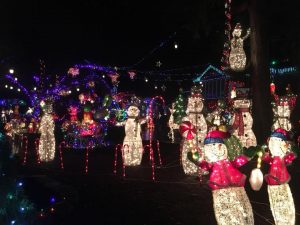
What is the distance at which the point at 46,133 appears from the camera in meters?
13.9

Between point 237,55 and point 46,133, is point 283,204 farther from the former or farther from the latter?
point 46,133

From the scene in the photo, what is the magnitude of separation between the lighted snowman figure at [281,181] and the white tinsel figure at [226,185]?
457mm

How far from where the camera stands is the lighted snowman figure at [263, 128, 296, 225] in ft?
18.2

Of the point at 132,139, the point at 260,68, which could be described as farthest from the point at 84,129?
the point at 260,68

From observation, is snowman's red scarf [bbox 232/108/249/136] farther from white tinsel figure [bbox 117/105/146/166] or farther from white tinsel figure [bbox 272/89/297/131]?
white tinsel figure [bbox 117/105/146/166]

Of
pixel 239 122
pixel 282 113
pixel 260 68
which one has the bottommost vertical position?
pixel 239 122

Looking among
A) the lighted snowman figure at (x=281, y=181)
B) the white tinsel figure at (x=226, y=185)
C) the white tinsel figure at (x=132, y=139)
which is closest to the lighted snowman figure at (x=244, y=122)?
the white tinsel figure at (x=132, y=139)

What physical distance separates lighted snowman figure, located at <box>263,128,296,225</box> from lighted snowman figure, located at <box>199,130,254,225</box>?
0.46 metres

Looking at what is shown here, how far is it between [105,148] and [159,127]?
36.8 ft

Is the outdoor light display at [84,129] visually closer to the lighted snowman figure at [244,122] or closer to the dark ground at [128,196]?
the dark ground at [128,196]

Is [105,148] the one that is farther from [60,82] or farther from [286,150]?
[286,150]

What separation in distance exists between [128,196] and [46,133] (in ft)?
19.2

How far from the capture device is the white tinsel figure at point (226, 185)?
207 inches

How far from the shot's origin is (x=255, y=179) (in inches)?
210
